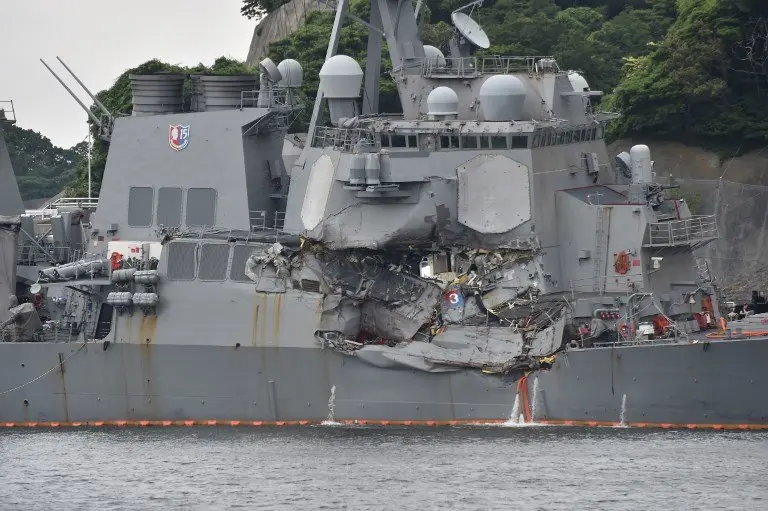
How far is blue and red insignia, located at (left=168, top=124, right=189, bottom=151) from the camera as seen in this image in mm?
42125

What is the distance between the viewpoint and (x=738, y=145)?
56.3m

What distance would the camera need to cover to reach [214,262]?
4047cm

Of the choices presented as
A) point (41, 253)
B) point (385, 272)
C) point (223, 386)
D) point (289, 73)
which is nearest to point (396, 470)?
point (385, 272)

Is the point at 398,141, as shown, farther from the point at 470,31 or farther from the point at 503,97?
the point at 470,31

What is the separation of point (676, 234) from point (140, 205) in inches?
462

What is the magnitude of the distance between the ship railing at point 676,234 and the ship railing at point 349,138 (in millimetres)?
5918

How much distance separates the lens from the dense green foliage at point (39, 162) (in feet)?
238

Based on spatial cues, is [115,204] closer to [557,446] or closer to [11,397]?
[11,397]

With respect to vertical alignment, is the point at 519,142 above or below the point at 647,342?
above

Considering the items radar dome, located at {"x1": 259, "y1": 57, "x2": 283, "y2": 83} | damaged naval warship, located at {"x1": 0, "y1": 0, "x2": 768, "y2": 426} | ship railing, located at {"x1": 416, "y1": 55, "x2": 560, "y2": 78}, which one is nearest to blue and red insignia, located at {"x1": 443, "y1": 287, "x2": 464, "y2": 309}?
damaged naval warship, located at {"x1": 0, "y1": 0, "x2": 768, "y2": 426}

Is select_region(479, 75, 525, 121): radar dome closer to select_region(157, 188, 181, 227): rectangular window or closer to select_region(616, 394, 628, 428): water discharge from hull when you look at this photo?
select_region(616, 394, 628, 428): water discharge from hull

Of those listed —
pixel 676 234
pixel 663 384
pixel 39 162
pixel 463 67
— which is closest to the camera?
pixel 663 384

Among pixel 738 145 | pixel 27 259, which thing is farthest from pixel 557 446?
pixel 738 145

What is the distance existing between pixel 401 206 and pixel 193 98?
701cm
